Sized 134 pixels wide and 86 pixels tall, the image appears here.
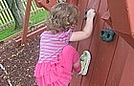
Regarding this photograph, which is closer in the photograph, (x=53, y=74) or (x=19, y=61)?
(x=53, y=74)

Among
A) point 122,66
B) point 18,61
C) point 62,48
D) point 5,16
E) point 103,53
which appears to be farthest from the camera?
point 5,16

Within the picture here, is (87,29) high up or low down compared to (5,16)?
up

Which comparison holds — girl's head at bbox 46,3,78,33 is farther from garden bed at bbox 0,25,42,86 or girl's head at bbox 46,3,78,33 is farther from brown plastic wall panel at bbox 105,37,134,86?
garden bed at bbox 0,25,42,86

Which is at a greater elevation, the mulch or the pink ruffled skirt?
the pink ruffled skirt

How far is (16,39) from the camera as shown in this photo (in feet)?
13.0

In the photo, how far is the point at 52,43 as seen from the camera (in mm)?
1820

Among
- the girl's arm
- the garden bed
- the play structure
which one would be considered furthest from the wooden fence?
the girl's arm

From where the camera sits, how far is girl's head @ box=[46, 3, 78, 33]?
1.75 m

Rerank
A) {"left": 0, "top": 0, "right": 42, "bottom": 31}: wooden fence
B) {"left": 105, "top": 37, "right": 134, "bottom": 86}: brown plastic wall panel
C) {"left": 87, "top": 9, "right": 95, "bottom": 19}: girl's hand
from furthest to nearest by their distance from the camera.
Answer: {"left": 0, "top": 0, "right": 42, "bottom": 31}: wooden fence < {"left": 87, "top": 9, "right": 95, "bottom": 19}: girl's hand < {"left": 105, "top": 37, "right": 134, "bottom": 86}: brown plastic wall panel

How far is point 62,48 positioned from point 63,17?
16 centimetres

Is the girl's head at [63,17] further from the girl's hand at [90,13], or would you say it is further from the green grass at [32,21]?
the green grass at [32,21]

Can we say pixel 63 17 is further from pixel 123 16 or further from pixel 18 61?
pixel 18 61

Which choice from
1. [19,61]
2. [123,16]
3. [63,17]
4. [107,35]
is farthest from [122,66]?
[19,61]

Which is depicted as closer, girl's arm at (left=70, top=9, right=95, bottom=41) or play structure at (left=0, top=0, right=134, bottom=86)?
play structure at (left=0, top=0, right=134, bottom=86)
